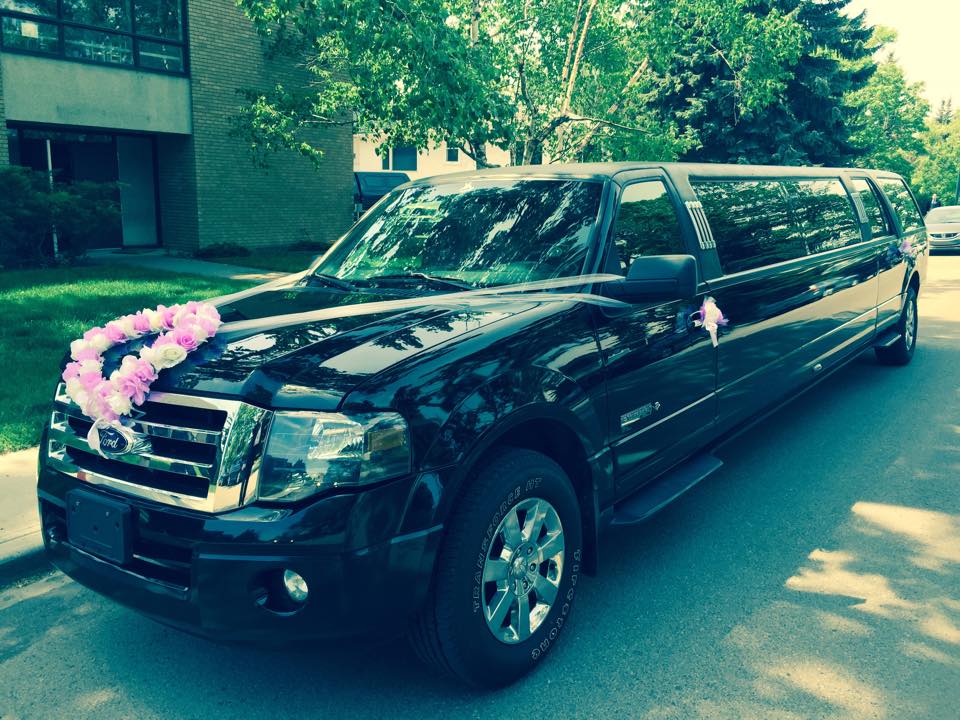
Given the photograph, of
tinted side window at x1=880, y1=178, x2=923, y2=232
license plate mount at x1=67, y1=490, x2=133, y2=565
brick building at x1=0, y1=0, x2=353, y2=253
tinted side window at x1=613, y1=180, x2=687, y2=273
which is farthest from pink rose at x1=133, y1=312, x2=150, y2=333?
brick building at x1=0, y1=0, x2=353, y2=253

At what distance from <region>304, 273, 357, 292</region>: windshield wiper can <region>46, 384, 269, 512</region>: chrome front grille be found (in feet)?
4.47

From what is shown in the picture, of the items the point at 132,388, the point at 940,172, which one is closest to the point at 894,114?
the point at 940,172

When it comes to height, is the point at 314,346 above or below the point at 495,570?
above

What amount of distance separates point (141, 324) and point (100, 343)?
16 centimetres

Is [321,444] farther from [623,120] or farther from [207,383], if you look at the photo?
[623,120]

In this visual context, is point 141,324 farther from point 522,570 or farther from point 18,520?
point 18,520

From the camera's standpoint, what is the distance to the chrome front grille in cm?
270

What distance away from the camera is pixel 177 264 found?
55.4 feet

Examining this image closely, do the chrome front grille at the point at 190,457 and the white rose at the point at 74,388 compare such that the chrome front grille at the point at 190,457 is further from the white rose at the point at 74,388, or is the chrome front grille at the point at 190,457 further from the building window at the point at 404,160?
the building window at the point at 404,160

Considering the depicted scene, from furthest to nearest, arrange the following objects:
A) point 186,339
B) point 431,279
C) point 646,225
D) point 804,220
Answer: point 804,220, point 646,225, point 431,279, point 186,339

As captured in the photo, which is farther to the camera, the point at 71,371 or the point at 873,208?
the point at 873,208

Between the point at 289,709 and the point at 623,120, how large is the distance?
1373 centimetres

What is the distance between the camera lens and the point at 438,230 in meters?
4.36

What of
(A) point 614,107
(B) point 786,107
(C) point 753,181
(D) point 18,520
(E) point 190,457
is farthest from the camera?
(B) point 786,107
